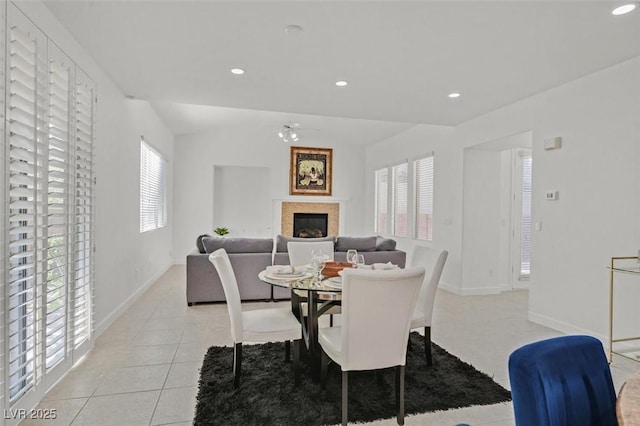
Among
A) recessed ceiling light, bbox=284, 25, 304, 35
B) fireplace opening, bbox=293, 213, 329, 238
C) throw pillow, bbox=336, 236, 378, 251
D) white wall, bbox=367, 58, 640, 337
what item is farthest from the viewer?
fireplace opening, bbox=293, 213, 329, 238

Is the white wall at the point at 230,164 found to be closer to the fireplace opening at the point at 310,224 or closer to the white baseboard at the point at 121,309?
the fireplace opening at the point at 310,224

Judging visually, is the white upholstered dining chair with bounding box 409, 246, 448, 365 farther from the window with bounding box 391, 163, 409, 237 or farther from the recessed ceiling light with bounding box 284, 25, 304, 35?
the window with bounding box 391, 163, 409, 237

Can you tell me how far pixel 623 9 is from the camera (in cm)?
236

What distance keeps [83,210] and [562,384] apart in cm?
335

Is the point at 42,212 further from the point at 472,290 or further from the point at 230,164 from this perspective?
the point at 230,164

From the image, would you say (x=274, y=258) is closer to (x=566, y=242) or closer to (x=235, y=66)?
(x=235, y=66)

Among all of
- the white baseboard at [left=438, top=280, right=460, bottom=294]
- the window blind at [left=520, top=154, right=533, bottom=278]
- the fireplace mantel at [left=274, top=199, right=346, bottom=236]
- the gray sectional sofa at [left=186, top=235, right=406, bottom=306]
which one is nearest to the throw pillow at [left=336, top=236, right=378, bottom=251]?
the gray sectional sofa at [left=186, top=235, right=406, bottom=306]

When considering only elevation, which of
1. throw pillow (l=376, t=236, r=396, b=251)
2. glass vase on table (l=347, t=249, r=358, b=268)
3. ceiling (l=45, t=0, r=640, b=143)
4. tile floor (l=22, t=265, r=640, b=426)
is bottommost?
tile floor (l=22, t=265, r=640, b=426)

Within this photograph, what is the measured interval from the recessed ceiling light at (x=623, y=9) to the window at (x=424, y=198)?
3898mm

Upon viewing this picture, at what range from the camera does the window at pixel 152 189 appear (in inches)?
210

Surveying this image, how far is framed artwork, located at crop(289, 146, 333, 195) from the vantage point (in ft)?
28.0

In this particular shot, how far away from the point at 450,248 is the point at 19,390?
204 inches

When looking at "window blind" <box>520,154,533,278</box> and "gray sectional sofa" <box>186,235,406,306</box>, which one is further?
"window blind" <box>520,154,533,278</box>

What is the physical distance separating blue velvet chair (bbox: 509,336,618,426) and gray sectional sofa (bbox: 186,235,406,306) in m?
3.65
